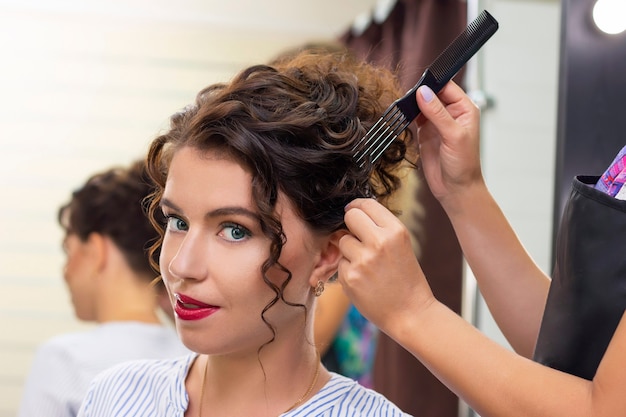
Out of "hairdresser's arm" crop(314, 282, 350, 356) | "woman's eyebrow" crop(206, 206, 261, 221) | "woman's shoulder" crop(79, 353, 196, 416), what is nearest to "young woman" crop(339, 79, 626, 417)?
"woman's eyebrow" crop(206, 206, 261, 221)

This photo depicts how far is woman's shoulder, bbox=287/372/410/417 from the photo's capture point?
0.97m

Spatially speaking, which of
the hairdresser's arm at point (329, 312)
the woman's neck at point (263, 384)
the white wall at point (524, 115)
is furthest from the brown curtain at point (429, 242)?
the woman's neck at point (263, 384)

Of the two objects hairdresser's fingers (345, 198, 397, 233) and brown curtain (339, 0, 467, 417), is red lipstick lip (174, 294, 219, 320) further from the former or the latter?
brown curtain (339, 0, 467, 417)

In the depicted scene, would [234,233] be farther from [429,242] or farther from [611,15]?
[429,242]

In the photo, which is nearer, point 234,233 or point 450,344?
point 450,344

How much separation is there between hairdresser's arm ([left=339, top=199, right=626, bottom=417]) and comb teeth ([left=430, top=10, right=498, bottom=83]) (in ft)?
0.68

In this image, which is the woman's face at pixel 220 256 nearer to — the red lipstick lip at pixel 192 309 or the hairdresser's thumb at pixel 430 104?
the red lipstick lip at pixel 192 309

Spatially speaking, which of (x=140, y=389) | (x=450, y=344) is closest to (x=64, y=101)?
(x=140, y=389)

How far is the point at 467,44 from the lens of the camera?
37.1 inches

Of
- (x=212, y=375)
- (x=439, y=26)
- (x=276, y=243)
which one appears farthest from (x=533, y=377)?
(x=439, y=26)

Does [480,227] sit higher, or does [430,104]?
[430,104]

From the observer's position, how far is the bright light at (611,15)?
1199 millimetres

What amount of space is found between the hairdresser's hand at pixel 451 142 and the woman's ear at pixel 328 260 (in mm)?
160

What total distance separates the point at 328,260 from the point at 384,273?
170 millimetres
